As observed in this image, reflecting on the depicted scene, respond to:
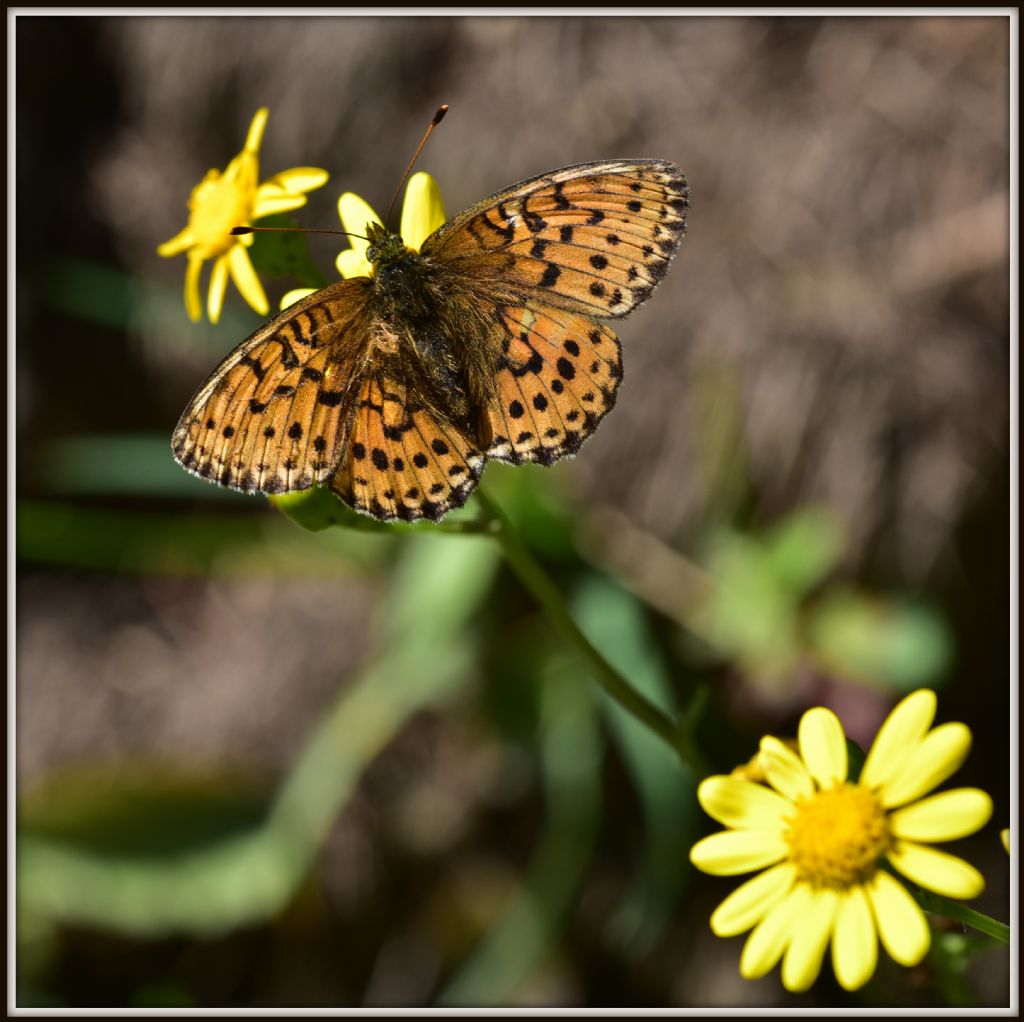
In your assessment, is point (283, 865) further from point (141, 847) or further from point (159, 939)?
point (159, 939)

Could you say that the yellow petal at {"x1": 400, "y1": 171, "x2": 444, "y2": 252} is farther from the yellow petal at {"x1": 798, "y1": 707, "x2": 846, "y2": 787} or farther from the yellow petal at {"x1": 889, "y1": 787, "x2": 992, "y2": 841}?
the yellow petal at {"x1": 889, "y1": 787, "x2": 992, "y2": 841}

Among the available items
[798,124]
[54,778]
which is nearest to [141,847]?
[54,778]

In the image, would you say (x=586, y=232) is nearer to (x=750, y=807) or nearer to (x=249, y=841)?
(x=750, y=807)

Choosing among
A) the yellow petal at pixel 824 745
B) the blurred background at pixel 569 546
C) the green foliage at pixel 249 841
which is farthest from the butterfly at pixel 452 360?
the green foliage at pixel 249 841

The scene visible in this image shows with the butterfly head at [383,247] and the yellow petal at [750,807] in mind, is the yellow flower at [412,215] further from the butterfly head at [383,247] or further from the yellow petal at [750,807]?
the yellow petal at [750,807]

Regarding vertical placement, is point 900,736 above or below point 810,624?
above

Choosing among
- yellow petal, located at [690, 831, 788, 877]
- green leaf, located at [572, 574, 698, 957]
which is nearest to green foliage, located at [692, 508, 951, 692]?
green leaf, located at [572, 574, 698, 957]

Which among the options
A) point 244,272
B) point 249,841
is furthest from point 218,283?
point 249,841
